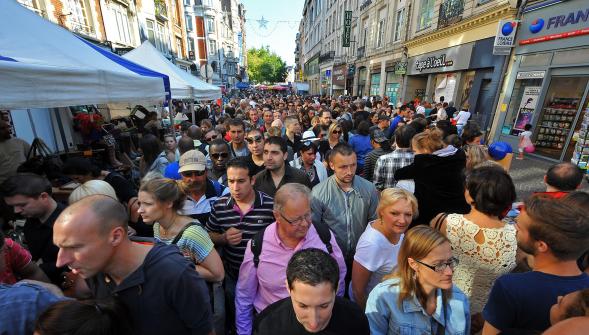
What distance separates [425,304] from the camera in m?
1.60

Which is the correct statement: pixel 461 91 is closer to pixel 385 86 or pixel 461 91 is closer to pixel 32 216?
pixel 385 86

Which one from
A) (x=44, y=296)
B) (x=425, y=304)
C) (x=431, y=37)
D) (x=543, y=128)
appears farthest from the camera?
Result: (x=431, y=37)

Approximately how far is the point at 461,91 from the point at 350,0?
2140 cm

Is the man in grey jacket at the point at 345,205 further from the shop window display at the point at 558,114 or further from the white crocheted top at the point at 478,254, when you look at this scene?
the shop window display at the point at 558,114

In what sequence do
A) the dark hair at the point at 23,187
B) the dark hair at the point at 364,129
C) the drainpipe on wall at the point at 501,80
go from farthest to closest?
1. the drainpipe on wall at the point at 501,80
2. the dark hair at the point at 364,129
3. the dark hair at the point at 23,187

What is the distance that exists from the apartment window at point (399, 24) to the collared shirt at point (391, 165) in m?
18.0

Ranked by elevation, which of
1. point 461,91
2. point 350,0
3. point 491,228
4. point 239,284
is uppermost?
point 350,0

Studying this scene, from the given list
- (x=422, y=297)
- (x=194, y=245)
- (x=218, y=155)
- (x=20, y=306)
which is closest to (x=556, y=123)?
(x=422, y=297)

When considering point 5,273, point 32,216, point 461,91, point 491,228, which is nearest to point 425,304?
point 491,228

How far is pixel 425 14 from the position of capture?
1560cm

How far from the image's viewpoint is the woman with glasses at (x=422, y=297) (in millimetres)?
1526

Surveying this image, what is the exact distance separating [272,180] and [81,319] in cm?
234

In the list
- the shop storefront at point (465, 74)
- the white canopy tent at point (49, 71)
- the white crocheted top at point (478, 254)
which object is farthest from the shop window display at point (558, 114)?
the white canopy tent at point (49, 71)

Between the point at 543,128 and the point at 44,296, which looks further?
the point at 543,128
